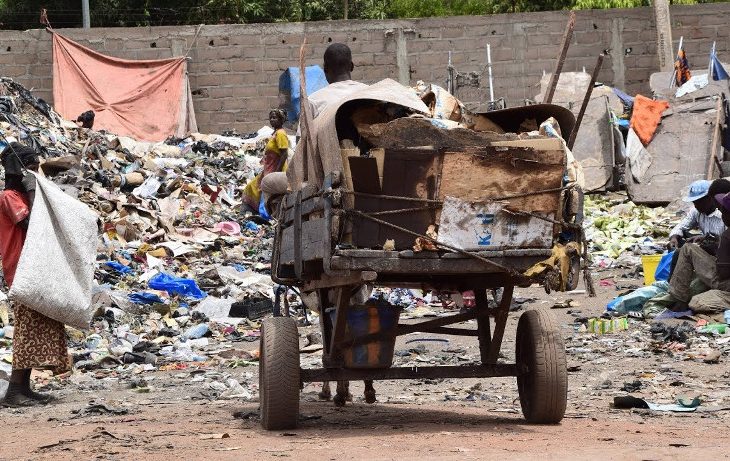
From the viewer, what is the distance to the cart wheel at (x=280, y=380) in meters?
6.34

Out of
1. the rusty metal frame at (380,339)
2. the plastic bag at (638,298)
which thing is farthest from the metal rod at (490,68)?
the rusty metal frame at (380,339)

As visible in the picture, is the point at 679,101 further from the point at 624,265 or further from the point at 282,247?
the point at 282,247

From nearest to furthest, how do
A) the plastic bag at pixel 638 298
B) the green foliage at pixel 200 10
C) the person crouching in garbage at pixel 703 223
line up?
the person crouching in garbage at pixel 703 223 → the plastic bag at pixel 638 298 → the green foliage at pixel 200 10

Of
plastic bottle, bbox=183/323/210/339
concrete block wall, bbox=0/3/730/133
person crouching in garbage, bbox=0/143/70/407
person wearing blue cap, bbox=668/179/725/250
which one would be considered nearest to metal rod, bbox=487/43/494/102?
concrete block wall, bbox=0/3/730/133

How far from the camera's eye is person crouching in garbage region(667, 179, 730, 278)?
1098 cm

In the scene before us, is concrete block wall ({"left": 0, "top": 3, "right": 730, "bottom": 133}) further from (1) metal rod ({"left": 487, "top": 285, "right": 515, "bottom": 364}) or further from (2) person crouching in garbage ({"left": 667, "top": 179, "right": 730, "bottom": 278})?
(1) metal rod ({"left": 487, "top": 285, "right": 515, "bottom": 364})

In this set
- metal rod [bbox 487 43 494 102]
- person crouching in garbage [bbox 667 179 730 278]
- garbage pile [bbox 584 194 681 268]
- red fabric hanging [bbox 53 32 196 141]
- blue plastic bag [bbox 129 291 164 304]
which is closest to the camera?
person crouching in garbage [bbox 667 179 730 278]

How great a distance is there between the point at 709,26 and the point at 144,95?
34.2 ft

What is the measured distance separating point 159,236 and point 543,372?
31.1 ft

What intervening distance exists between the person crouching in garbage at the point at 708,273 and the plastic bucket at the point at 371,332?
4.51 meters

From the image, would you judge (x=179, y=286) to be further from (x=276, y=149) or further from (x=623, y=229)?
(x=623, y=229)

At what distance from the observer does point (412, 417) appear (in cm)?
702

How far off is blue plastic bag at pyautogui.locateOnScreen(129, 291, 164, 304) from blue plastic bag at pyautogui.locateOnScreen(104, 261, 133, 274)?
3.83 feet

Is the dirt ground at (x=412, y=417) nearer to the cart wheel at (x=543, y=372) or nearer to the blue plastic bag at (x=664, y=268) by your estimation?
the cart wheel at (x=543, y=372)
